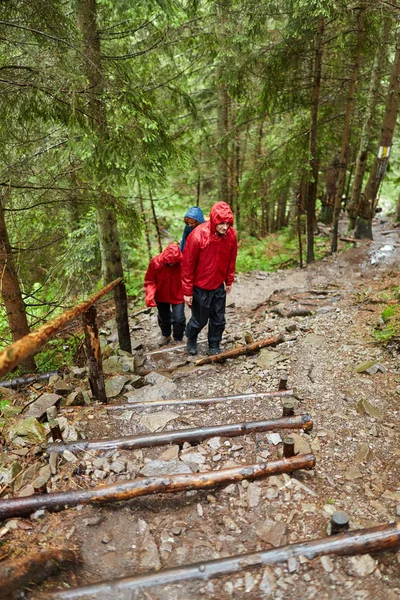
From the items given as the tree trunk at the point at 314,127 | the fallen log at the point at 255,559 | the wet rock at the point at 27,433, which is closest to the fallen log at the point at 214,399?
the wet rock at the point at 27,433

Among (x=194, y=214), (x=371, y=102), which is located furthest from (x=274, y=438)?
(x=371, y=102)

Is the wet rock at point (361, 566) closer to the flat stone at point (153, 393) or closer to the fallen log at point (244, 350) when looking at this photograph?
the flat stone at point (153, 393)

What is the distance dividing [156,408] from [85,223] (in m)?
6.64

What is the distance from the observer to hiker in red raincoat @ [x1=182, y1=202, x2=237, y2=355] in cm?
524

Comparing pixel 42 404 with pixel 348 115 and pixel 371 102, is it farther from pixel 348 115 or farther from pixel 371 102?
pixel 371 102

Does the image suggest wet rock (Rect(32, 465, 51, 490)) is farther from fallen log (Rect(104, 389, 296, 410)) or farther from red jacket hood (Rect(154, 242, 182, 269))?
red jacket hood (Rect(154, 242, 182, 269))

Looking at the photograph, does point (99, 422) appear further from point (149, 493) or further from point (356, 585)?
point (356, 585)

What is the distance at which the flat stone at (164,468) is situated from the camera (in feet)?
10.7

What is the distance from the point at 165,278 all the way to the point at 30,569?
4974mm

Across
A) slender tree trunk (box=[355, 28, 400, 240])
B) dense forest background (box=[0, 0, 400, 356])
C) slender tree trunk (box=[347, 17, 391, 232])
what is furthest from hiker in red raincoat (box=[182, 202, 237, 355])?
slender tree trunk (box=[347, 17, 391, 232])

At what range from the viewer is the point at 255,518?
289 centimetres

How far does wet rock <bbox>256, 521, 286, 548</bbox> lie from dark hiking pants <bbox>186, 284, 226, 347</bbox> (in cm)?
359

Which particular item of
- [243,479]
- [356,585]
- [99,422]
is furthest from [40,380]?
[356,585]

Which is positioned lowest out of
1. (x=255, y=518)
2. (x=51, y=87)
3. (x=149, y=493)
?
(x=255, y=518)
